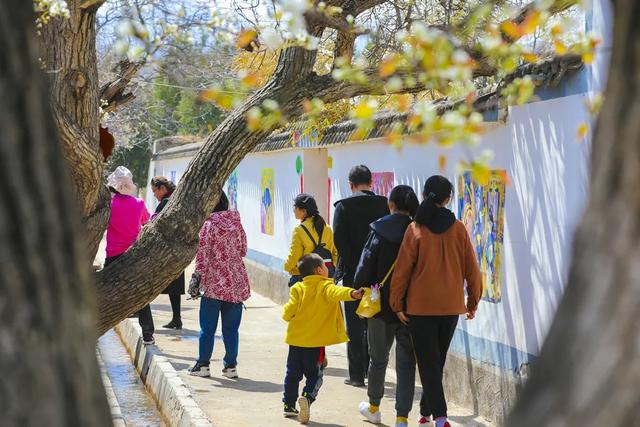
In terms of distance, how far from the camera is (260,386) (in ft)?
30.9

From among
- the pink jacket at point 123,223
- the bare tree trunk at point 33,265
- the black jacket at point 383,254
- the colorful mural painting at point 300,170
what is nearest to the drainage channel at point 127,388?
the pink jacket at point 123,223

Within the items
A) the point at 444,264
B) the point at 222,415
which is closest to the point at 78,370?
the point at 444,264

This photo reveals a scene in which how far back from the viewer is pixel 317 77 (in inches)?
235

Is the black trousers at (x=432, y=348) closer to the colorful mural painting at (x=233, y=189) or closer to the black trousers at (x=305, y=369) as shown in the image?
the black trousers at (x=305, y=369)

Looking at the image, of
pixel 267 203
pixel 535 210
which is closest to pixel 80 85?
pixel 535 210

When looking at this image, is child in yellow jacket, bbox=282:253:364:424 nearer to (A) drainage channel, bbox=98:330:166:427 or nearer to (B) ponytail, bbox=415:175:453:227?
(B) ponytail, bbox=415:175:453:227

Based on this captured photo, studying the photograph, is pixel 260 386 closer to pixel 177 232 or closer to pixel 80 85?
pixel 177 232

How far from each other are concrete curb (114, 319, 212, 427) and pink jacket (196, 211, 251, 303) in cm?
86

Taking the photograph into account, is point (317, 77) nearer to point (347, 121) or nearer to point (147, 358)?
point (147, 358)

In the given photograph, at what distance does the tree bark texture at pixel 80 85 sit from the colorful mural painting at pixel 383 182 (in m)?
5.48

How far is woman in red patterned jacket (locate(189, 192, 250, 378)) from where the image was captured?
9508mm

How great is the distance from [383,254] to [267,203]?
33.3 feet

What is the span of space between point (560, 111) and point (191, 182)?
9.59 feet

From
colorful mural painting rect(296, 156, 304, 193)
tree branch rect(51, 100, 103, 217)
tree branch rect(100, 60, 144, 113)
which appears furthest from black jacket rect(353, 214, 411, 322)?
colorful mural painting rect(296, 156, 304, 193)
